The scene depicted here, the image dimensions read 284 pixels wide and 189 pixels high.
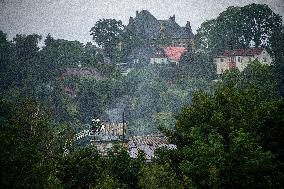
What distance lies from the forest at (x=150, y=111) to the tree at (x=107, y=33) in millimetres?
229

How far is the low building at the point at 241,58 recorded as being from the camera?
59537mm

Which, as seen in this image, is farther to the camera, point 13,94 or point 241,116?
point 13,94

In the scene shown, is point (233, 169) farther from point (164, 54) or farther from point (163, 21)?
point (163, 21)

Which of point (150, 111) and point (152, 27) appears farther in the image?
point (152, 27)

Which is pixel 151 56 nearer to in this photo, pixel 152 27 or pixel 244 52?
pixel 152 27

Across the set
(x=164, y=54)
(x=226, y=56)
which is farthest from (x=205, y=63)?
(x=164, y=54)

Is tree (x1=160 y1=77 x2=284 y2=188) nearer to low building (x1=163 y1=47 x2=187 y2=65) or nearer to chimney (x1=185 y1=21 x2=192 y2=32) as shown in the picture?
low building (x1=163 y1=47 x2=187 y2=65)

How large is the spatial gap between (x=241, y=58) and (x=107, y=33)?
30.9m

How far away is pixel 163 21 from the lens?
84.6 m

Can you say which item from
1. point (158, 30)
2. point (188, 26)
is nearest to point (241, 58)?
point (158, 30)

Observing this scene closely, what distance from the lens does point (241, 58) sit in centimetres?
6069

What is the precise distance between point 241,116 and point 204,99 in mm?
2598

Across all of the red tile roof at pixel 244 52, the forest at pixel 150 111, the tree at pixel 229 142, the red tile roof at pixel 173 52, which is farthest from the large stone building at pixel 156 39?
the tree at pixel 229 142

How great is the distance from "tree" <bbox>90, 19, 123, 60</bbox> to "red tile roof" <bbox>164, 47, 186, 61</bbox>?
38.0ft
